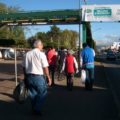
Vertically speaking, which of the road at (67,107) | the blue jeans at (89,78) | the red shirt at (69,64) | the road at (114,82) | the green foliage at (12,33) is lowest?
the road at (114,82)

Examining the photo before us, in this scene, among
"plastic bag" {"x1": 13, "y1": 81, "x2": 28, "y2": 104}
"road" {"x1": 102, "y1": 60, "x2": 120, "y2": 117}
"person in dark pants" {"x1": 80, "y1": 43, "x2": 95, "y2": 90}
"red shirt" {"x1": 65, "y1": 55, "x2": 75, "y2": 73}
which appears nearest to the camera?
"plastic bag" {"x1": 13, "y1": 81, "x2": 28, "y2": 104}

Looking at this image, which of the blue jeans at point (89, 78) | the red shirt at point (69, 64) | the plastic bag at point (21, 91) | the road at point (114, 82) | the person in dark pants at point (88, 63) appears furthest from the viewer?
the red shirt at point (69, 64)

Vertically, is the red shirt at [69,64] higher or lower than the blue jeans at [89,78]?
higher

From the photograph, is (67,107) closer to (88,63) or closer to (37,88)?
(37,88)

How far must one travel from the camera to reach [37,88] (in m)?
12.1

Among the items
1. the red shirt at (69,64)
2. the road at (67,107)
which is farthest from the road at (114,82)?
the red shirt at (69,64)

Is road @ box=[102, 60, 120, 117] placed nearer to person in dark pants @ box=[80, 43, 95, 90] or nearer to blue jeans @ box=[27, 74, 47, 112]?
person in dark pants @ box=[80, 43, 95, 90]

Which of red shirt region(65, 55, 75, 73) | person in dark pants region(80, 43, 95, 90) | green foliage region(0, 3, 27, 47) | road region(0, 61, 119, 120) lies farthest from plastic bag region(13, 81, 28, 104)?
green foliage region(0, 3, 27, 47)

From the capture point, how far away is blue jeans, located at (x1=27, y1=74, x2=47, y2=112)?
12.1 metres

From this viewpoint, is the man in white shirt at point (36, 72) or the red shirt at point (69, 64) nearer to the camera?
the man in white shirt at point (36, 72)

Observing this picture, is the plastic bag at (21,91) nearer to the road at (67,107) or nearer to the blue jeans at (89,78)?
the road at (67,107)

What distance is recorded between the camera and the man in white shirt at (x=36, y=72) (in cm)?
1203

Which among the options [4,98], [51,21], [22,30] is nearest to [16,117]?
[4,98]

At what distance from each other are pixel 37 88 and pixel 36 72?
0.40m
